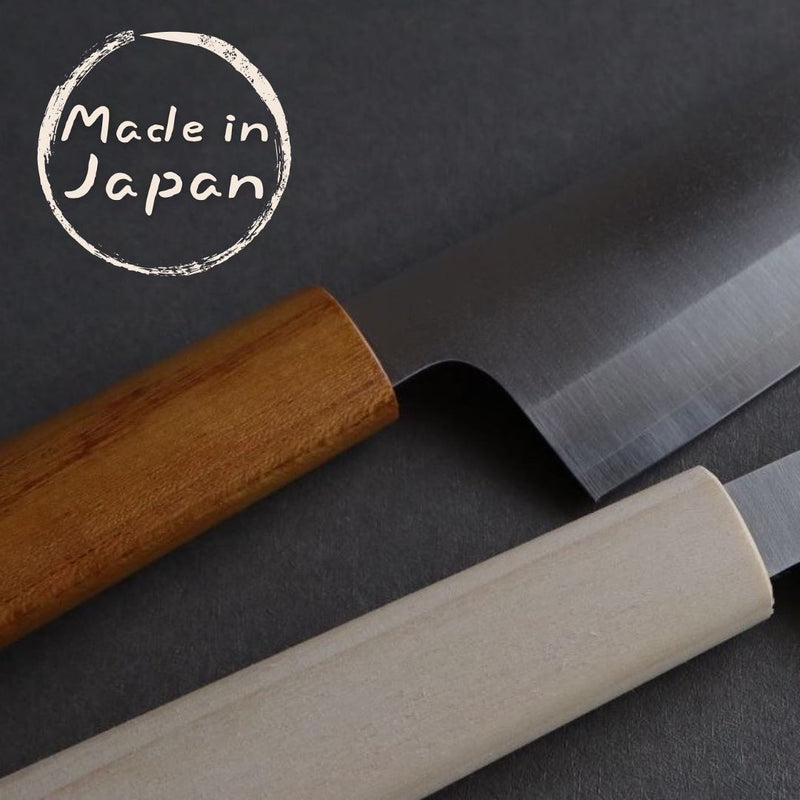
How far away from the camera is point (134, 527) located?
0.58 m

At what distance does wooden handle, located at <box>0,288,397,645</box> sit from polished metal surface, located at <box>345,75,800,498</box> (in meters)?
0.04

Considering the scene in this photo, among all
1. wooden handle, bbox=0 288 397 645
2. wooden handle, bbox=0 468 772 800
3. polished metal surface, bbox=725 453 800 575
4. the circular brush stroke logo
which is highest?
the circular brush stroke logo

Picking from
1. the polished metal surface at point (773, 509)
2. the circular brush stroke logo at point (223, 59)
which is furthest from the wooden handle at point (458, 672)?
the circular brush stroke logo at point (223, 59)

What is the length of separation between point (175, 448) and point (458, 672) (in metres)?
0.19

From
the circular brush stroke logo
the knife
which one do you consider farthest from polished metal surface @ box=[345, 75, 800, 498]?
the circular brush stroke logo

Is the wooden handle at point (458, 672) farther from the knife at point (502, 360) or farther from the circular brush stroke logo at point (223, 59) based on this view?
the circular brush stroke logo at point (223, 59)

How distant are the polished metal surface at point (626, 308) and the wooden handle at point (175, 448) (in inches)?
1.6

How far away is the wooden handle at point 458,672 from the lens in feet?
1.66

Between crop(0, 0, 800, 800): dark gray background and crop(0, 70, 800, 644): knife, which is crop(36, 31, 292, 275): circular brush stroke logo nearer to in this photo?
crop(0, 0, 800, 800): dark gray background

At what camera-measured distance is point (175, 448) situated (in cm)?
60

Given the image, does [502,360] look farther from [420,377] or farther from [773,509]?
[773,509]

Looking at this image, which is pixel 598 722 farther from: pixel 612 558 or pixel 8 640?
pixel 8 640

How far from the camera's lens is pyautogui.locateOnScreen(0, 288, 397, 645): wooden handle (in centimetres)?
57

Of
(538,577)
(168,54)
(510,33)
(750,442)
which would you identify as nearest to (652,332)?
(750,442)
